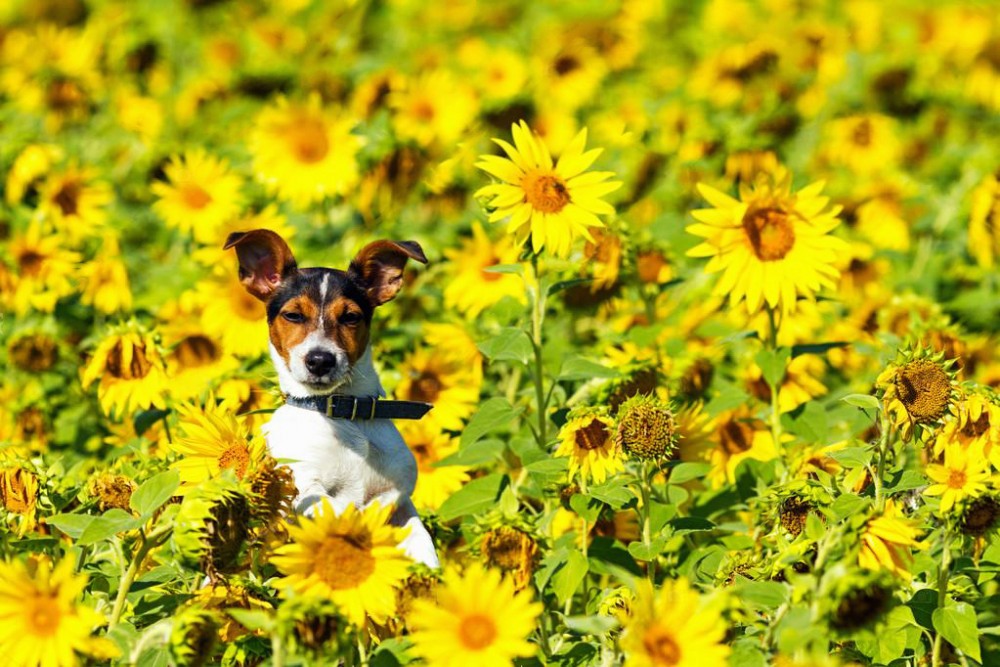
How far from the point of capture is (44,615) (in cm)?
293

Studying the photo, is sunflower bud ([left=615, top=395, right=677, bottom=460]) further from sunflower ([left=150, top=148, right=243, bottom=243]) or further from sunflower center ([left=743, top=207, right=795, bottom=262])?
sunflower ([left=150, top=148, right=243, bottom=243])

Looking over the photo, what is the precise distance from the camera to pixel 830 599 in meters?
2.86

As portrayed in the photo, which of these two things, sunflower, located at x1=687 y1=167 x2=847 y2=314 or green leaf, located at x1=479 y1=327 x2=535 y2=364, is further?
sunflower, located at x1=687 y1=167 x2=847 y2=314

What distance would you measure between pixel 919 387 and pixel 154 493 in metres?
1.99

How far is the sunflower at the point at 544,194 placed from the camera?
4141mm

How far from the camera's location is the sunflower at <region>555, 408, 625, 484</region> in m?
3.84

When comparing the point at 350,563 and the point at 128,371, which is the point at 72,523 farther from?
the point at 128,371

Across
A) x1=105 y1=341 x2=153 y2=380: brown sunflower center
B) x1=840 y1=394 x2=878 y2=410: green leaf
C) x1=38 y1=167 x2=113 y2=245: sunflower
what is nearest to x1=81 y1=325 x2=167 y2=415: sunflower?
x1=105 y1=341 x2=153 y2=380: brown sunflower center

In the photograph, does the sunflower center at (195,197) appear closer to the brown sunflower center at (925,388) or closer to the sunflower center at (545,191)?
the sunflower center at (545,191)

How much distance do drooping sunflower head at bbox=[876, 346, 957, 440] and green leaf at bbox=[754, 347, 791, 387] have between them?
0.94 metres

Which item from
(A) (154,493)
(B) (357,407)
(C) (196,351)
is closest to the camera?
(A) (154,493)

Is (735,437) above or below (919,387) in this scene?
below

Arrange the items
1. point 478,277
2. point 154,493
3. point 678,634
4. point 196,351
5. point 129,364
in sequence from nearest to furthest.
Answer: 1. point 678,634
2. point 154,493
3. point 129,364
4. point 196,351
5. point 478,277

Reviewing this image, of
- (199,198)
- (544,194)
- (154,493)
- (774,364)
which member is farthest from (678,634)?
(199,198)
